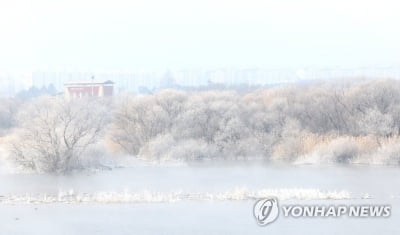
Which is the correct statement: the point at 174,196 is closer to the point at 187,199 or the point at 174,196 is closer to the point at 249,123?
the point at 187,199

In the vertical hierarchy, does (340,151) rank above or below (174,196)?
below

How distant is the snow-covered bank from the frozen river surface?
2cm

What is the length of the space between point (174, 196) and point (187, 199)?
1.76 feet

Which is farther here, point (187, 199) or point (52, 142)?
point (52, 142)

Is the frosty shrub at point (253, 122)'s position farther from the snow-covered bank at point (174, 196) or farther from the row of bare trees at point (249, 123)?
the snow-covered bank at point (174, 196)

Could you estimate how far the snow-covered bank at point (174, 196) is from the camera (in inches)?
809

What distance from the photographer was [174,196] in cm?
2119

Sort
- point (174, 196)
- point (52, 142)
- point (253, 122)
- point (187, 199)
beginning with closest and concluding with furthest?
1. point (187, 199)
2. point (174, 196)
3. point (52, 142)
4. point (253, 122)

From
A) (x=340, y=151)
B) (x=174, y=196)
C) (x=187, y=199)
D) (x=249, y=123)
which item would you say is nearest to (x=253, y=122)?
(x=249, y=123)

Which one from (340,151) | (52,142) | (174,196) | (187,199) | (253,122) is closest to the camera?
(187,199)

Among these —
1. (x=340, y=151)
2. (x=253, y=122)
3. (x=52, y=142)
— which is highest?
(x=52, y=142)

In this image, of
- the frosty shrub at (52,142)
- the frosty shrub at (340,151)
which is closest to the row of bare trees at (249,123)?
the frosty shrub at (340,151)

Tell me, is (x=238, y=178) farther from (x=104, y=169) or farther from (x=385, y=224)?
(x=385, y=224)

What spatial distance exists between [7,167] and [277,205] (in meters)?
13.3
